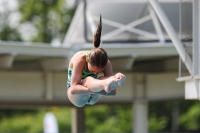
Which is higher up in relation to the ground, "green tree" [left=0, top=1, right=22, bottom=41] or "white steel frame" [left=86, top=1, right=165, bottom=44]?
"green tree" [left=0, top=1, right=22, bottom=41]

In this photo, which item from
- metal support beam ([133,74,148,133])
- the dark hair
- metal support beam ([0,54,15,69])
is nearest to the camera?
the dark hair

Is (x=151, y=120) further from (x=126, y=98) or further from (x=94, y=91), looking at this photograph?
(x=94, y=91)

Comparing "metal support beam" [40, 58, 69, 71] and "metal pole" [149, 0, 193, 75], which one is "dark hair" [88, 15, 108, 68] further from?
"metal support beam" [40, 58, 69, 71]

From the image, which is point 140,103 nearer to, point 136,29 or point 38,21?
point 136,29

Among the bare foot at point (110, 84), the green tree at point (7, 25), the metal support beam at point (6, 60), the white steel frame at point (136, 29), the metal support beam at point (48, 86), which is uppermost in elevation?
the green tree at point (7, 25)

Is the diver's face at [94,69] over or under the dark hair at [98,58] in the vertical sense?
under

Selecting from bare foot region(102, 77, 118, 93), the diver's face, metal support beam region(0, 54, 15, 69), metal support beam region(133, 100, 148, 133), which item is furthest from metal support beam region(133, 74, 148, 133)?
bare foot region(102, 77, 118, 93)

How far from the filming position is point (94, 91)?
29.9 feet

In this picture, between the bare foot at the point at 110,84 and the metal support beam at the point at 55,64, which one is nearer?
the bare foot at the point at 110,84

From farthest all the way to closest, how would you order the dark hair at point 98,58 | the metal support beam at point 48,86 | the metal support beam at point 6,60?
the metal support beam at point 48,86 → the metal support beam at point 6,60 → the dark hair at point 98,58

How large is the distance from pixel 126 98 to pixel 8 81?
370 cm

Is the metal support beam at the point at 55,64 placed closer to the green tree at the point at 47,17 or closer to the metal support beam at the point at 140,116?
the metal support beam at the point at 140,116

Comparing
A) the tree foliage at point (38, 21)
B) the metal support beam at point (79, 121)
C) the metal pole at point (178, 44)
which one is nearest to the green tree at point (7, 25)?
the tree foliage at point (38, 21)

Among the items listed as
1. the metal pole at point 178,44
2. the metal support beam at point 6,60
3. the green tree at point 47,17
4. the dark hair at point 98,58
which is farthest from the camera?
the green tree at point 47,17
